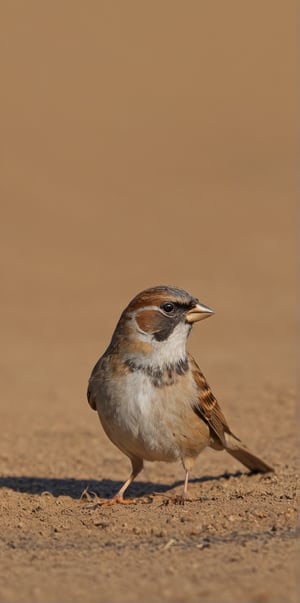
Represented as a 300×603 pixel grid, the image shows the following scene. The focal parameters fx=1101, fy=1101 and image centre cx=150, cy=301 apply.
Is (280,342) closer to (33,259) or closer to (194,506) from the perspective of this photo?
(33,259)

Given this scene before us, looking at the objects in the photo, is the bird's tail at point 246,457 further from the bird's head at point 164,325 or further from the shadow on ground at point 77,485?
the bird's head at point 164,325

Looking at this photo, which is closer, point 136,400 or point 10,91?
point 136,400

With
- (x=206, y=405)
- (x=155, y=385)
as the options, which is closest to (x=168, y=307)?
(x=155, y=385)

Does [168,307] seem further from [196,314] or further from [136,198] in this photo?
[136,198]

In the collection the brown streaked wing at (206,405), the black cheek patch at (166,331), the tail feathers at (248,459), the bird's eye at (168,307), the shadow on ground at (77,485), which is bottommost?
the shadow on ground at (77,485)

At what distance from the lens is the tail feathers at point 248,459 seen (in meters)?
8.25

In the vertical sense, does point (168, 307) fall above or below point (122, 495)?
above

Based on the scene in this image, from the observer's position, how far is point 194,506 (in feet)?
22.2

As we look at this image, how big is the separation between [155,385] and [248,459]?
1.81 metres

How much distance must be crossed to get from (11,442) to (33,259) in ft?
39.2

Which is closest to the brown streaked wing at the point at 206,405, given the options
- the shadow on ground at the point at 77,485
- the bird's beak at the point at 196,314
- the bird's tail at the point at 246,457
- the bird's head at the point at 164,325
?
the bird's head at the point at 164,325

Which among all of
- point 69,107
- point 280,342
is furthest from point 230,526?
point 69,107

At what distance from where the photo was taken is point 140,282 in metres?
20.6

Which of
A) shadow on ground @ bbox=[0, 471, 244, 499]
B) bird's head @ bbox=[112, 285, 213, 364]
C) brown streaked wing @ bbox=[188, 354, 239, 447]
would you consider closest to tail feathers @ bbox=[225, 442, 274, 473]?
shadow on ground @ bbox=[0, 471, 244, 499]
